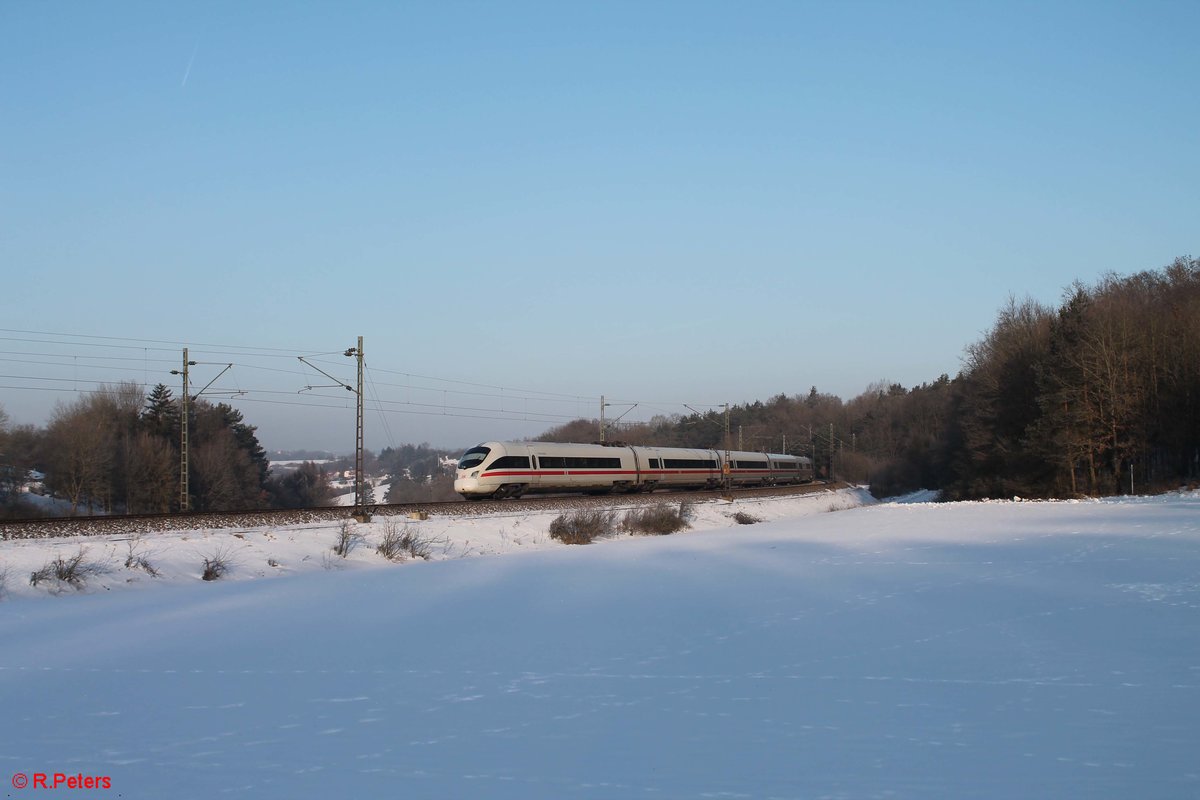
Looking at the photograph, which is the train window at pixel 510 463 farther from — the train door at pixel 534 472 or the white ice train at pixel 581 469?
the train door at pixel 534 472

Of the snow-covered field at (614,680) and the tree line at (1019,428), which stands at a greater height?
the tree line at (1019,428)

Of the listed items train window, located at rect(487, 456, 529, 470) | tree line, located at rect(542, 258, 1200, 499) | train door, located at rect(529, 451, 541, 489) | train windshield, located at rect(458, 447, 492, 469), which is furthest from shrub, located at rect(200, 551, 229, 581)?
tree line, located at rect(542, 258, 1200, 499)

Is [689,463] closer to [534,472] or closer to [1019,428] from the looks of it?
[534,472]

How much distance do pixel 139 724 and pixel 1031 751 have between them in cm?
762

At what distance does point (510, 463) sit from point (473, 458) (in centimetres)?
149

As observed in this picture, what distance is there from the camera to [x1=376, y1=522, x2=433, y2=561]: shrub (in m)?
22.7

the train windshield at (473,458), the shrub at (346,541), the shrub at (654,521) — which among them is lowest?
the shrub at (654,521)

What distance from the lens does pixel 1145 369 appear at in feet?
→ 149

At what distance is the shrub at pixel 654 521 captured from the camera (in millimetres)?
32406

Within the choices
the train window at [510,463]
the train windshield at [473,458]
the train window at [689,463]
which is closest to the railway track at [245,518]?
the train window at [510,463]

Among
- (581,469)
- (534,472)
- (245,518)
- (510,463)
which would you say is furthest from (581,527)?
(245,518)

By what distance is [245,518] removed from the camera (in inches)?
927

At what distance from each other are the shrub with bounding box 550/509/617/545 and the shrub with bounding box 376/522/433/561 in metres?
5.31

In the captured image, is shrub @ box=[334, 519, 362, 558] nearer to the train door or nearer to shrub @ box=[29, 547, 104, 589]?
shrub @ box=[29, 547, 104, 589]
